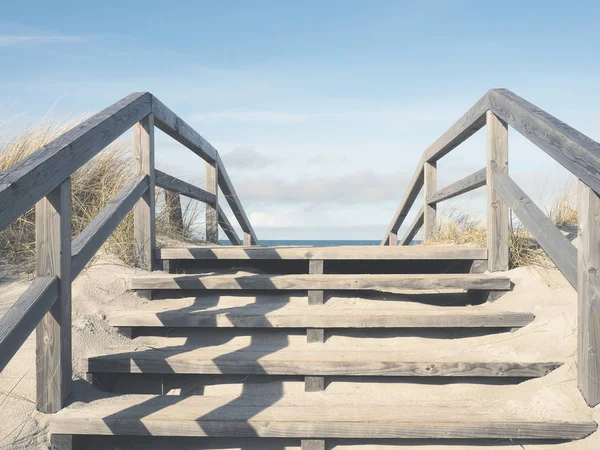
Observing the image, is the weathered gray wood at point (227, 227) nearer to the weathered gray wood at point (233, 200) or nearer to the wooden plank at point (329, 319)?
the weathered gray wood at point (233, 200)

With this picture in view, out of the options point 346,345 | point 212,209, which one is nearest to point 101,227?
point 346,345

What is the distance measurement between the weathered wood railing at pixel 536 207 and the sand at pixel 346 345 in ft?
0.74

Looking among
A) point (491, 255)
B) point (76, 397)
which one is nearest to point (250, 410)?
point (76, 397)

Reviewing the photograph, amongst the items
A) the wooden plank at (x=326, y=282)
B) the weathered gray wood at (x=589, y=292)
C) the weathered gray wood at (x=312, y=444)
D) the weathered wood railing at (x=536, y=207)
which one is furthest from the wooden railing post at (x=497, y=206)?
the weathered gray wood at (x=312, y=444)

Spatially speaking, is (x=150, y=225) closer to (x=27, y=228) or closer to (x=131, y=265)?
(x=131, y=265)

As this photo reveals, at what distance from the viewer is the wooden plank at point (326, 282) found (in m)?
3.19

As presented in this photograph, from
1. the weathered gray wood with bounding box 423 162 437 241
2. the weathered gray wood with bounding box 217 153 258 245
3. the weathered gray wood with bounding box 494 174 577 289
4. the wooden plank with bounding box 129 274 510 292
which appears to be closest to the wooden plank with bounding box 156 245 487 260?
the wooden plank with bounding box 129 274 510 292

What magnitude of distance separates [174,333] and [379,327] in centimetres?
116

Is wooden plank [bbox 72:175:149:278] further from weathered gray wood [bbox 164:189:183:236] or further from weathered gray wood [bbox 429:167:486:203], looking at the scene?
weathered gray wood [bbox 429:167:486:203]

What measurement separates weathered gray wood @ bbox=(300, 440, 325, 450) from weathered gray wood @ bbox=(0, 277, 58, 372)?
1.17 m

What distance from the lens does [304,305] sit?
10.7 feet

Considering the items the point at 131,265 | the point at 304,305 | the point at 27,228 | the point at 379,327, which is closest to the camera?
the point at 379,327

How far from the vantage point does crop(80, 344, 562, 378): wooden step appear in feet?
8.30

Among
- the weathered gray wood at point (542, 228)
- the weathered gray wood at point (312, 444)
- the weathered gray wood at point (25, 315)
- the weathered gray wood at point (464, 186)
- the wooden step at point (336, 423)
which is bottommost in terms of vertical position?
the weathered gray wood at point (312, 444)
